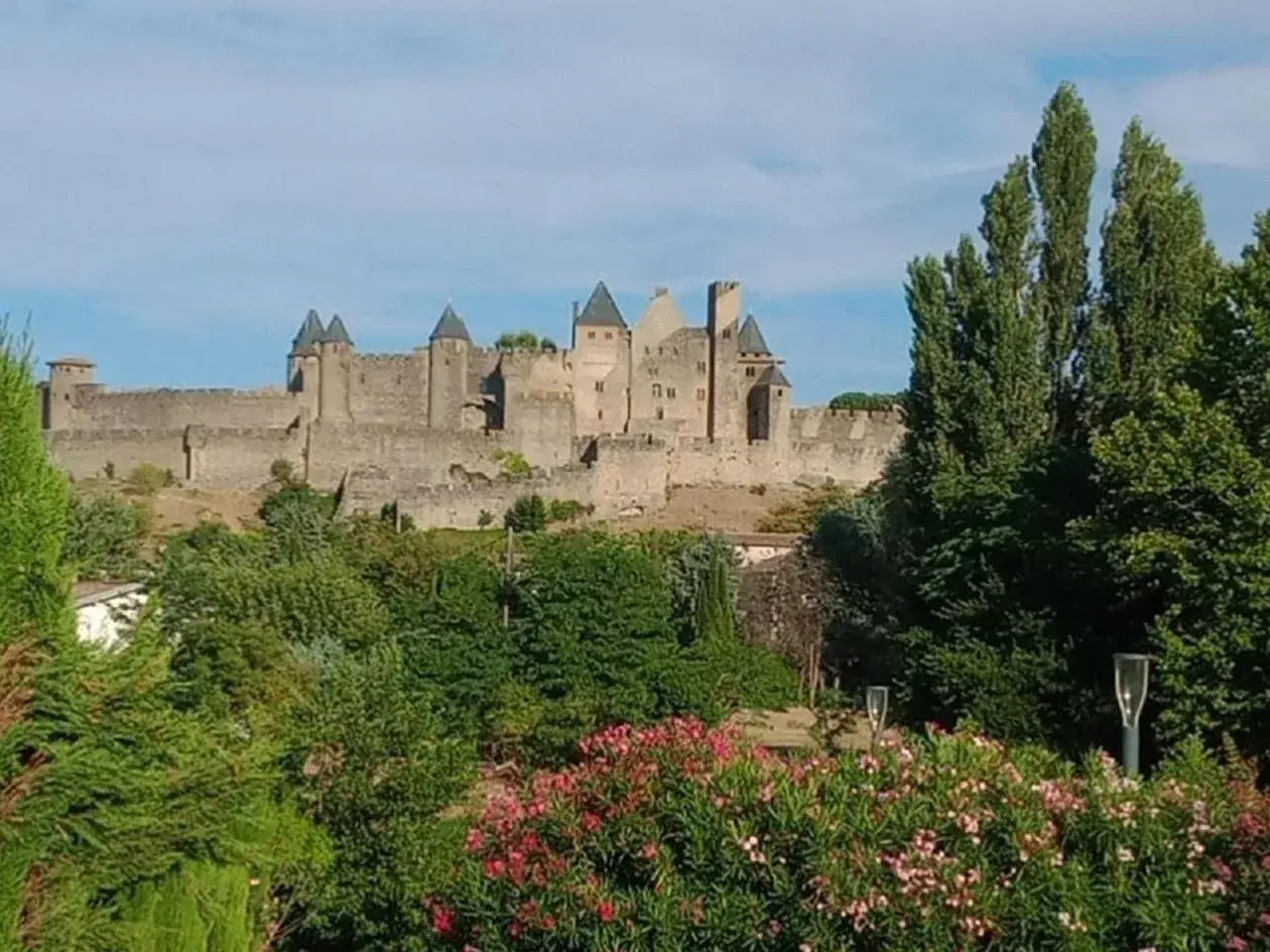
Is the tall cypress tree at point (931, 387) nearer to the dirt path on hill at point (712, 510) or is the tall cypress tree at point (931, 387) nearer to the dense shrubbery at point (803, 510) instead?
the dense shrubbery at point (803, 510)

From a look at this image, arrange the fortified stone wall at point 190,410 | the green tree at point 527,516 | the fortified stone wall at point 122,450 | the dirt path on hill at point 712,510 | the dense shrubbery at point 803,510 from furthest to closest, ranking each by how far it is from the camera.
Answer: the fortified stone wall at point 190,410 → the fortified stone wall at point 122,450 → the dirt path on hill at point 712,510 → the dense shrubbery at point 803,510 → the green tree at point 527,516

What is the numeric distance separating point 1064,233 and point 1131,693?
1427 centimetres

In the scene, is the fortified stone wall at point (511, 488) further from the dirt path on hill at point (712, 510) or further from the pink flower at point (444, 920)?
the pink flower at point (444, 920)

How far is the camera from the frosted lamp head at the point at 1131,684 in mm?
12156

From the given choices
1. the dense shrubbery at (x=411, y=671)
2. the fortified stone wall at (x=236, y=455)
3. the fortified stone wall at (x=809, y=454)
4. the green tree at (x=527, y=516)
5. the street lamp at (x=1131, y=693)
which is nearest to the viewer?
the street lamp at (x=1131, y=693)

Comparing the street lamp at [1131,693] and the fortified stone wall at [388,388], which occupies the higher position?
the fortified stone wall at [388,388]

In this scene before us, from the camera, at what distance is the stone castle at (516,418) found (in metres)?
70.6

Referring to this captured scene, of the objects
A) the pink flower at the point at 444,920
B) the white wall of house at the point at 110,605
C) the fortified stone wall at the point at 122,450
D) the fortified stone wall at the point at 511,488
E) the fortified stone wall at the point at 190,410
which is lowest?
the pink flower at the point at 444,920

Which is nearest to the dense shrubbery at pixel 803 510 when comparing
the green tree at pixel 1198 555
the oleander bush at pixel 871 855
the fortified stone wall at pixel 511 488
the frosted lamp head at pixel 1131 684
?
the fortified stone wall at pixel 511 488

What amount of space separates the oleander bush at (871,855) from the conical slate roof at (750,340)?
70108 millimetres

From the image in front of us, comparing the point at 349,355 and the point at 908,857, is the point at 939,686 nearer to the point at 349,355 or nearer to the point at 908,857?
the point at 908,857

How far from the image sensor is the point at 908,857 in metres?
9.19

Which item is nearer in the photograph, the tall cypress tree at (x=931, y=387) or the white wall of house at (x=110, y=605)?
the tall cypress tree at (x=931, y=387)

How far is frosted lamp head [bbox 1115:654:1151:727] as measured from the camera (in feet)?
39.9
